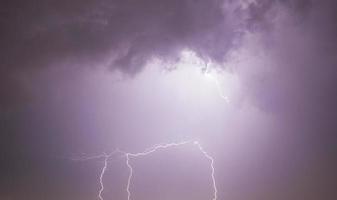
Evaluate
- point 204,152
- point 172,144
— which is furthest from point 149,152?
point 204,152

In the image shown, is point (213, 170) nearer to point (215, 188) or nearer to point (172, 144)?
point (215, 188)

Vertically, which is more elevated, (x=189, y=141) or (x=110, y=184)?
(x=189, y=141)

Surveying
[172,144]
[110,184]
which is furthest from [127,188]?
[172,144]

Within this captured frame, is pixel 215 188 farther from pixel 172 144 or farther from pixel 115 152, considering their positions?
pixel 115 152

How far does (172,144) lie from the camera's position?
18.5 m

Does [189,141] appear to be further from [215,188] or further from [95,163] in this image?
[95,163]

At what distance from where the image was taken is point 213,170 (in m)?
18.3

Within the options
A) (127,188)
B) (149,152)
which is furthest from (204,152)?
(127,188)

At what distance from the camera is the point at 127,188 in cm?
1862

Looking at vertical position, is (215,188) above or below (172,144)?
below

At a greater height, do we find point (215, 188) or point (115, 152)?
point (115, 152)

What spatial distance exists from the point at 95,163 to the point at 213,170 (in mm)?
4648

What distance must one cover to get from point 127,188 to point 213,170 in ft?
11.1

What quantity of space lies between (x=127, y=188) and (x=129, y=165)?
0.89 metres
